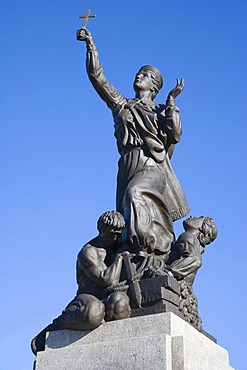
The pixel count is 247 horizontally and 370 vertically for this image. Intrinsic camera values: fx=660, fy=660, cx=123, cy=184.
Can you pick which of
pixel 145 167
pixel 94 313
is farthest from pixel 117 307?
pixel 145 167

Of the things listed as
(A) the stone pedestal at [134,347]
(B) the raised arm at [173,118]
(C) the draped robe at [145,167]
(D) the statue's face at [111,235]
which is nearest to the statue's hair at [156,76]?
(C) the draped robe at [145,167]

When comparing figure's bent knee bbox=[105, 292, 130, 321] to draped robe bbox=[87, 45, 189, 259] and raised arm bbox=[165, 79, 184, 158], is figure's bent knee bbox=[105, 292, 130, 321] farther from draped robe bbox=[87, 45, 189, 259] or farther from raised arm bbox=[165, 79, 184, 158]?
raised arm bbox=[165, 79, 184, 158]

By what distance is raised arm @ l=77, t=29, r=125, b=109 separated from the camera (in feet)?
32.7

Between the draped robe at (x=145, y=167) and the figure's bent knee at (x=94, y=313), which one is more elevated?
the draped robe at (x=145, y=167)

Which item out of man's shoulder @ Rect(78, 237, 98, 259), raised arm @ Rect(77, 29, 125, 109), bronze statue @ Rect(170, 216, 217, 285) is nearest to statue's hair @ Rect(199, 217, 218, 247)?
bronze statue @ Rect(170, 216, 217, 285)

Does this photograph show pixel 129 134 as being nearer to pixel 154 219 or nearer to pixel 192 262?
pixel 154 219

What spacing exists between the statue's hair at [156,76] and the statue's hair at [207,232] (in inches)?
95.1

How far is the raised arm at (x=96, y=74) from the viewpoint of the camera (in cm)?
998

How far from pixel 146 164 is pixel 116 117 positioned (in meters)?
1.03

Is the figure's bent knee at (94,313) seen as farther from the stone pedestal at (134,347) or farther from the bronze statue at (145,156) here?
the bronze statue at (145,156)

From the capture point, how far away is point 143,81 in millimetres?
10297

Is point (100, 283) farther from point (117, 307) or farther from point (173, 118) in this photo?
point (173, 118)

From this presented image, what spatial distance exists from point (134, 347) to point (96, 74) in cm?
449

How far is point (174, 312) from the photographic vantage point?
7.67 metres
